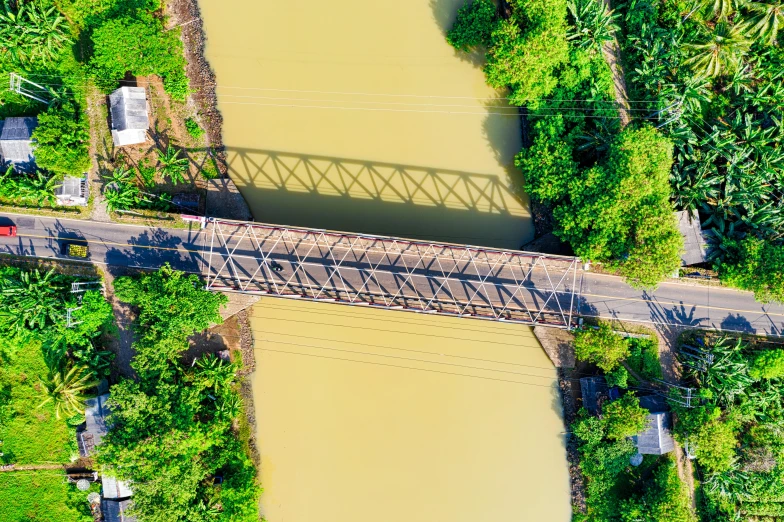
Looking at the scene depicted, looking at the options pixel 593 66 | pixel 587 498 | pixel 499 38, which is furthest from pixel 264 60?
pixel 587 498

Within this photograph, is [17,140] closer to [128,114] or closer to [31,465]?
[128,114]

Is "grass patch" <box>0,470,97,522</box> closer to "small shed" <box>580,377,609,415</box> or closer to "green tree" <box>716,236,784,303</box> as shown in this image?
"small shed" <box>580,377,609,415</box>

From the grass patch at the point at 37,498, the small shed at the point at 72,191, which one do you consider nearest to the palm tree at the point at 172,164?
the small shed at the point at 72,191

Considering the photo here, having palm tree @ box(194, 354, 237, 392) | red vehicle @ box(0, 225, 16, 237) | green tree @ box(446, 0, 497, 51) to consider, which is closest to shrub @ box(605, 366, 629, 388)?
green tree @ box(446, 0, 497, 51)

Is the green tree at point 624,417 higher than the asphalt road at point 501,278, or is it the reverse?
the asphalt road at point 501,278

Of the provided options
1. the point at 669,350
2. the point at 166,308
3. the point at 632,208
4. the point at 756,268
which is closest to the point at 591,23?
the point at 632,208

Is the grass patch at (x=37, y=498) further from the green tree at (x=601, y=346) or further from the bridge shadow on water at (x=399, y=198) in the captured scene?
the green tree at (x=601, y=346)
